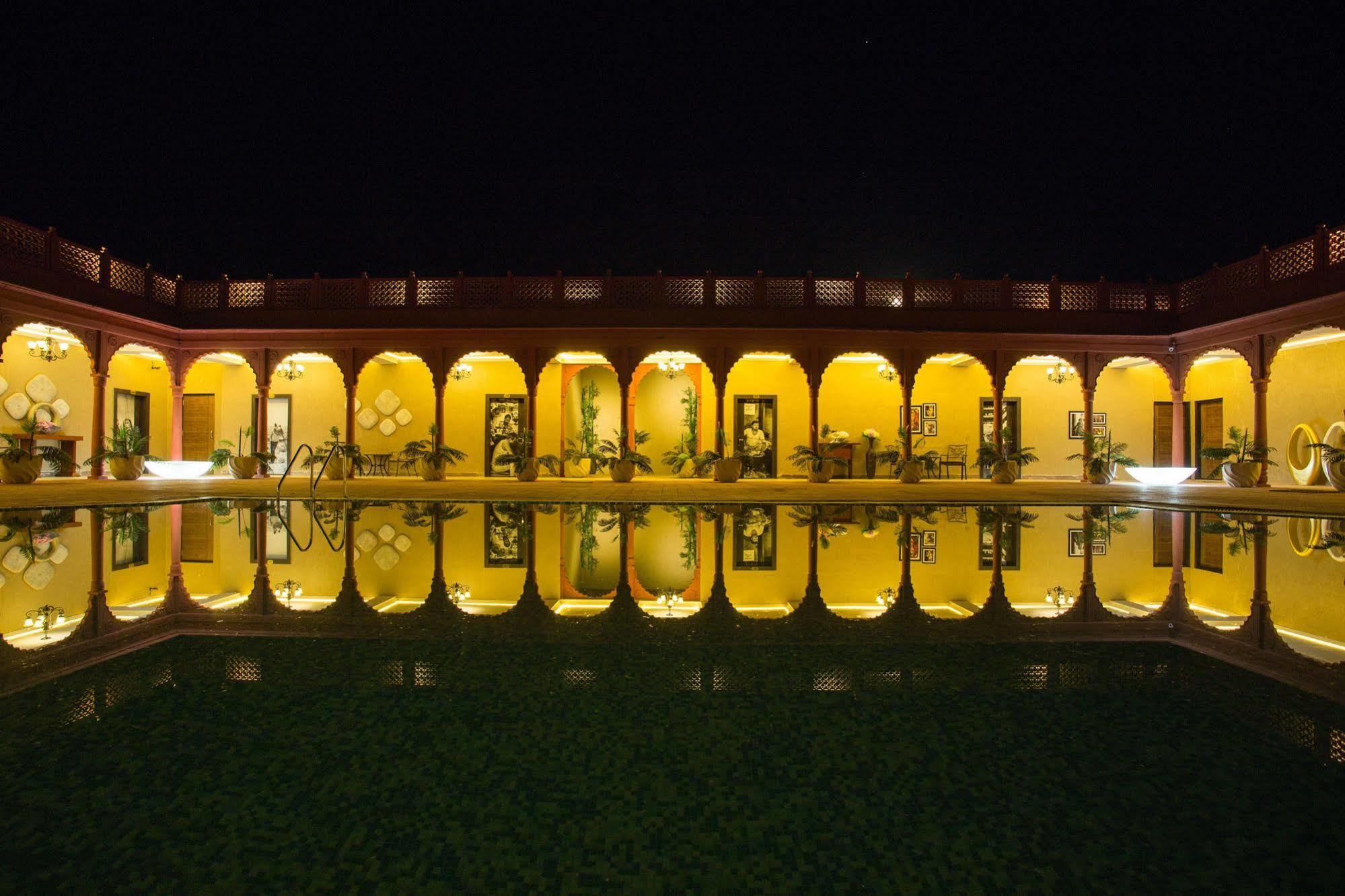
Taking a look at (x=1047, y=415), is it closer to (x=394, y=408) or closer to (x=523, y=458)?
(x=523, y=458)

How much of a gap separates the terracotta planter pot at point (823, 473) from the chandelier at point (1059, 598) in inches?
477

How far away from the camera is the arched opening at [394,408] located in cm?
2014

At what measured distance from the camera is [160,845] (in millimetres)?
1371

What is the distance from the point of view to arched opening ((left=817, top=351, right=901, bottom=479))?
65.0ft

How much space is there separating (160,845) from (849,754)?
160 cm

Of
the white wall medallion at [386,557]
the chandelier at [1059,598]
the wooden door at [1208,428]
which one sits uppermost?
the wooden door at [1208,428]

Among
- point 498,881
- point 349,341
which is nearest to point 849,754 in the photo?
point 498,881

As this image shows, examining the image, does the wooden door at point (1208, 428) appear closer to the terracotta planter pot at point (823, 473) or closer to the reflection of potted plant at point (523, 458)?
the terracotta planter pot at point (823, 473)

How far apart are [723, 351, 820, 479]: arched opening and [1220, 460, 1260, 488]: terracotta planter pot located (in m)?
10.1

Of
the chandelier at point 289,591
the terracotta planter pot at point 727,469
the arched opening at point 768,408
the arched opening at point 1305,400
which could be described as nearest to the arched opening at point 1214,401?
the arched opening at point 1305,400

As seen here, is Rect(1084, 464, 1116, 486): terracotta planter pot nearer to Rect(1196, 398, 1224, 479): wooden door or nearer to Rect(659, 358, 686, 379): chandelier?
Rect(1196, 398, 1224, 479): wooden door

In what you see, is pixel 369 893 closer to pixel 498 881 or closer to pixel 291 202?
pixel 498 881

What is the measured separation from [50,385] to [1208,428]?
31398 mm


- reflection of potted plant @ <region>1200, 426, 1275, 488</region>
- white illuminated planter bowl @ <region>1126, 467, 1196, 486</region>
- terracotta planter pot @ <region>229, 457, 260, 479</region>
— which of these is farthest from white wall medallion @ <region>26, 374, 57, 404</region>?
white illuminated planter bowl @ <region>1126, 467, 1196, 486</region>
